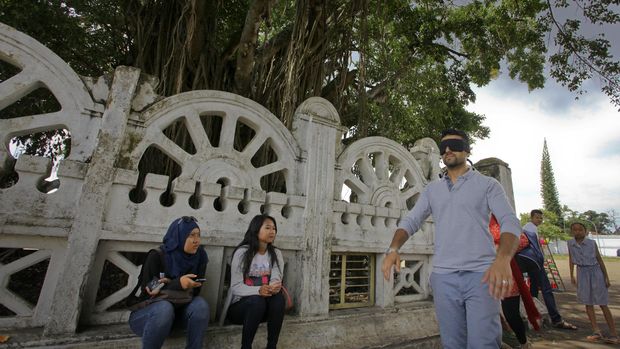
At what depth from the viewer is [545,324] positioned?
4.73 m

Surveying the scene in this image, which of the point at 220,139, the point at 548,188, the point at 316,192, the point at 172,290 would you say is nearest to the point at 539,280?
the point at 316,192

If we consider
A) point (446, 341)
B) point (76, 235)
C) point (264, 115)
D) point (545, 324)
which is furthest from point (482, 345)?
point (545, 324)

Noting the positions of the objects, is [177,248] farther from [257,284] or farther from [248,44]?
[248,44]

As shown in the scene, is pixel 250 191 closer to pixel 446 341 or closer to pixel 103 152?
pixel 103 152

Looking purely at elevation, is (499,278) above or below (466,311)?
above

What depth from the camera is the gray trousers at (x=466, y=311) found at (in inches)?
71.5

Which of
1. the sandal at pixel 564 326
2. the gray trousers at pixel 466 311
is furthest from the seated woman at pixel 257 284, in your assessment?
the sandal at pixel 564 326

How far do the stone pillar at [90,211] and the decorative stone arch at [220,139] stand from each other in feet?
0.51

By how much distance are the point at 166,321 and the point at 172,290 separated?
0.19m

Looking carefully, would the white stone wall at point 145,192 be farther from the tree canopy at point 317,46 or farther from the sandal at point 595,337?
the sandal at point 595,337

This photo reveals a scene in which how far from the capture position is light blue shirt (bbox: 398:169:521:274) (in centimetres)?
193

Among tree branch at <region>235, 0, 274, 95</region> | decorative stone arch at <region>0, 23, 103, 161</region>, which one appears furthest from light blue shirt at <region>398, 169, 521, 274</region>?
tree branch at <region>235, 0, 274, 95</region>

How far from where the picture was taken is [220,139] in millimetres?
2781

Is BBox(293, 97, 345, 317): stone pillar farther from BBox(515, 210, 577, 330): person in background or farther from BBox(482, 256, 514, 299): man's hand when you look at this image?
BBox(515, 210, 577, 330): person in background
